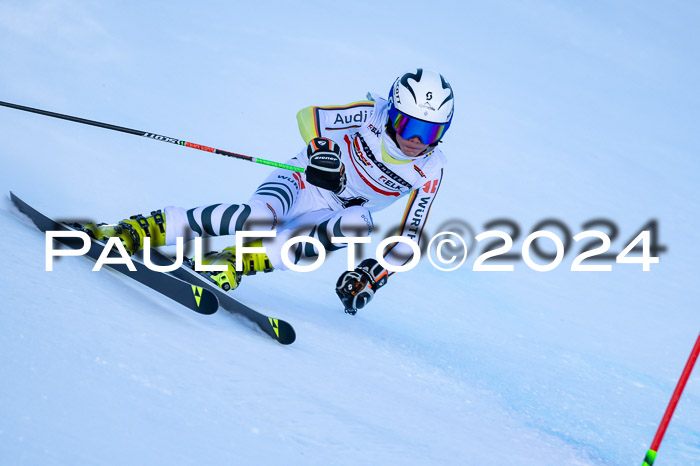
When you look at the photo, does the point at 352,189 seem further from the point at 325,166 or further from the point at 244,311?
the point at 244,311

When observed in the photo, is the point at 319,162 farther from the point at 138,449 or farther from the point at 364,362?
the point at 138,449

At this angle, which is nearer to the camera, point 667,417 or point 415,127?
point 667,417

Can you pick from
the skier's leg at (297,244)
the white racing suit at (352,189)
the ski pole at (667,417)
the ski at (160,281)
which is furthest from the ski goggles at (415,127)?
the ski pole at (667,417)

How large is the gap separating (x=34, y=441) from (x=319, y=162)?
6.33 ft

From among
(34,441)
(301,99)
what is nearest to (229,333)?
(34,441)

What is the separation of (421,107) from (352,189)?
0.64m

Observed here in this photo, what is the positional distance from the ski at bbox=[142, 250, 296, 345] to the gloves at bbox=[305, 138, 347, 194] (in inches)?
25.6

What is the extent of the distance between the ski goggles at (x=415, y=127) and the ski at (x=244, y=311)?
1.09 metres

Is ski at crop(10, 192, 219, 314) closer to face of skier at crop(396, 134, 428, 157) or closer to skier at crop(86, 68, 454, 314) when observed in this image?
skier at crop(86, 68, 454, 314)

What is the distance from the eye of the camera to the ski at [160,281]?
247cm

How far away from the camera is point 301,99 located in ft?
29.2

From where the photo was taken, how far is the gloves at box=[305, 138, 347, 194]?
3078 millimetres

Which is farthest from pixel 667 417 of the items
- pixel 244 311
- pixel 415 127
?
pixel 415 127

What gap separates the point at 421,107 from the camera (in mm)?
3125
